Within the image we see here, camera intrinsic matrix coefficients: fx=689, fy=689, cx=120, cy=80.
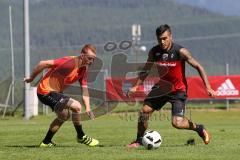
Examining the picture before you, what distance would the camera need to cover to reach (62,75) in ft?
45.4

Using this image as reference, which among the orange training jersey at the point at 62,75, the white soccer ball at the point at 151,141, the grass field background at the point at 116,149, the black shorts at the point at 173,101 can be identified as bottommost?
the grass field background at the point at 116,149

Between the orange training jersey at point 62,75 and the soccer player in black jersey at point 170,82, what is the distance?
114 cm

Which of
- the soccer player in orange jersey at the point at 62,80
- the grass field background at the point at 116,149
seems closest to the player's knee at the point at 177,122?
the grass field background at the point at 116,149

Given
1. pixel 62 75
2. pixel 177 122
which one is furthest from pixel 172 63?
pixel 62 75

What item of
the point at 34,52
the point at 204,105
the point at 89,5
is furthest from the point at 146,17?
the point at 204,105

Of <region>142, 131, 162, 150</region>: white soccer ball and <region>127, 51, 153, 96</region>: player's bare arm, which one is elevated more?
<region>127, 51, 153, 96</region>: player's bare arm

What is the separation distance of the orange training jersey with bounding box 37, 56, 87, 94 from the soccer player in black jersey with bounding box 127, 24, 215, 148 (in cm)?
114

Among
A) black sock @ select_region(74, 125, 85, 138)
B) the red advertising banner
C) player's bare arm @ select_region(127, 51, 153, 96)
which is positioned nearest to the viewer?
player's bare arm @ select_region(127, 51, 153, 96)

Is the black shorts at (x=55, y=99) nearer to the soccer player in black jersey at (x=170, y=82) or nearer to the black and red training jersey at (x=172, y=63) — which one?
the soccer player in black jersey at (x=170, y=82)

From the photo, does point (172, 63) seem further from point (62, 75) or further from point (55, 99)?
point (55, 99)

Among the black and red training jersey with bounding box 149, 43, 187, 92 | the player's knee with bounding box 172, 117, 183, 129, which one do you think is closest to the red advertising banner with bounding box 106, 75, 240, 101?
the black and red training jersey with bounding box 149, 43, 187, 92

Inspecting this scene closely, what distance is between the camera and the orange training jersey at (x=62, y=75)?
1356 centimetres

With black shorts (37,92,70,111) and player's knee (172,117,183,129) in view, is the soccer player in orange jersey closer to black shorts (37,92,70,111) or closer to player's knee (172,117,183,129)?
black shorts (37,92,70,111)

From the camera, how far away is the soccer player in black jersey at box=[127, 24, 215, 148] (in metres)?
13.3
